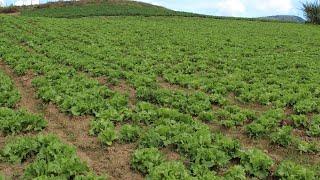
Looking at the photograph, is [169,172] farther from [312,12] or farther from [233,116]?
[312,12]

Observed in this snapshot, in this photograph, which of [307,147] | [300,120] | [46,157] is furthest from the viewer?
[300,120]

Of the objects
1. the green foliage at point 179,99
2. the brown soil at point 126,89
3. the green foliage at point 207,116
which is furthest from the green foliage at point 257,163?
the brown soil at point 126,89

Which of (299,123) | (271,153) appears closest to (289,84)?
(299,123)

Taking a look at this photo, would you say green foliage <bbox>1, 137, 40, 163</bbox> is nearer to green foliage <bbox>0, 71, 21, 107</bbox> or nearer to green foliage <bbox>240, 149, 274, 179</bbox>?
green foliage <bbox>0, 71, 21, 107</bbox>

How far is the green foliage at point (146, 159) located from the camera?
8.74m

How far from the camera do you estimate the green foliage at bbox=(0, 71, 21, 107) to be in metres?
12.7

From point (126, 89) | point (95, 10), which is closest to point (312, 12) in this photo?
point (95, 10)

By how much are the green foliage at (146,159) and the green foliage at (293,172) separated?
7.38 ft

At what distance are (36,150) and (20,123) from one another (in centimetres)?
167

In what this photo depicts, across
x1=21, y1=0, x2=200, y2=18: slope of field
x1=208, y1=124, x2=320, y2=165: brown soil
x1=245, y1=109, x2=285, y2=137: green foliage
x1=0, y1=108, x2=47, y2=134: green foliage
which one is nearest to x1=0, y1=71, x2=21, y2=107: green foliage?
x1=0, y1=108, x2=47, y2=134: green foliage

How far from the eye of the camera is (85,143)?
10.1 m

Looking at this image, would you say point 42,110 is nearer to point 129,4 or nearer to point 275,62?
point 275,62

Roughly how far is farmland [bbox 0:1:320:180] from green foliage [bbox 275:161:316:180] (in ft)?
0.06

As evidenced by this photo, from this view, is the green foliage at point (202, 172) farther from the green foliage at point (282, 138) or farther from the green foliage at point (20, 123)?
the green foliage at point (20, 123)
